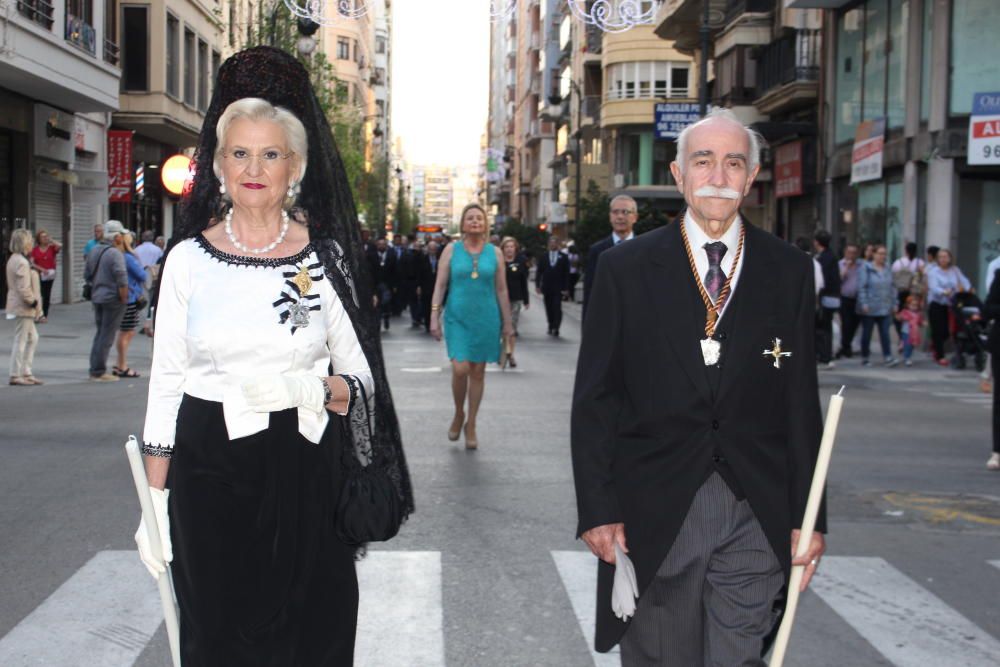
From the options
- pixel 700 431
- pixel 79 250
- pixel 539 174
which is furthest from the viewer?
pixel 539 174

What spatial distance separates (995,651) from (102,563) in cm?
A: 418

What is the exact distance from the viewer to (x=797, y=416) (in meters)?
3.47

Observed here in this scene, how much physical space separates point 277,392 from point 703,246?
1.24m

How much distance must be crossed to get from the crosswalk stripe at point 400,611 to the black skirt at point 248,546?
5.28 ft

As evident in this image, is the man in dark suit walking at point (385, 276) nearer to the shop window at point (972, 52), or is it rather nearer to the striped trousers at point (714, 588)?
the shop window at point (972, 52)

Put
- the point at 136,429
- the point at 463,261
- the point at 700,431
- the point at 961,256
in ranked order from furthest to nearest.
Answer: the point at 961,256
the point at 136,429
the point at 463,261
the point at 700,431

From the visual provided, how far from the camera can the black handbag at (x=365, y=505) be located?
3.49m

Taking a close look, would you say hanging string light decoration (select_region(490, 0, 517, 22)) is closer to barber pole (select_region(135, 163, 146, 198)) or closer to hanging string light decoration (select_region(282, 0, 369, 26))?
hanging string light decoration (select_region(282, 0, 369, 26))

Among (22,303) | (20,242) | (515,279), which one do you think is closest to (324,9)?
(20,242)

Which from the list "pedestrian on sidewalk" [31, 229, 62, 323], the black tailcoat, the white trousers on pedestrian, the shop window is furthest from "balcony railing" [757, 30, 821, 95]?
the black tailcoat

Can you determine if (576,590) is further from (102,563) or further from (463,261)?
(463,261)

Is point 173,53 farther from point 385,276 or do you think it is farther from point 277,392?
point 277,392

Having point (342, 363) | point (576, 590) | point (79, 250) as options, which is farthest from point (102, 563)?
point (79, 250)

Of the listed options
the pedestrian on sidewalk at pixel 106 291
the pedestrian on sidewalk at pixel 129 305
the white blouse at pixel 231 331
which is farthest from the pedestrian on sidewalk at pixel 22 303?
the white blouse at pixel 231 331
